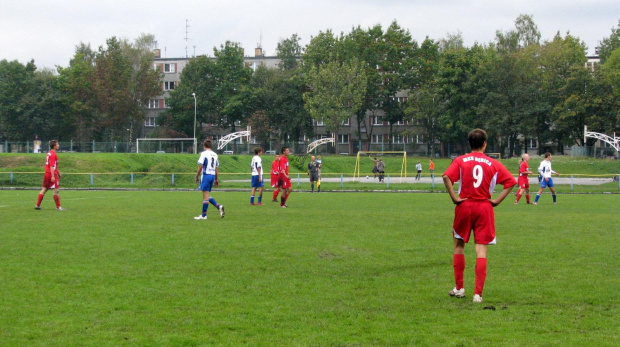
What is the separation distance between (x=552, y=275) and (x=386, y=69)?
84112 millimetres

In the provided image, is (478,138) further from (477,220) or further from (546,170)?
(546,170)

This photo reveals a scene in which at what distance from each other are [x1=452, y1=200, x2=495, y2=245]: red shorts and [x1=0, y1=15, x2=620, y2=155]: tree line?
71.3 m

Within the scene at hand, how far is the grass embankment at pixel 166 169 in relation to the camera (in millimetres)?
44031

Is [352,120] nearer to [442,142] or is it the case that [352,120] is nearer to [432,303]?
[442,142]

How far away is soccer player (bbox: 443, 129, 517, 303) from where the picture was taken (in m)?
8.09

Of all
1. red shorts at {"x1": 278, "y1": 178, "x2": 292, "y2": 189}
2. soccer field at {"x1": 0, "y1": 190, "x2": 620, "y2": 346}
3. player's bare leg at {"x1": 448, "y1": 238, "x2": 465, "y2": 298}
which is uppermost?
red shorts at {"x1": 278, "y1": 178, "x2": 292, "y2": 189}

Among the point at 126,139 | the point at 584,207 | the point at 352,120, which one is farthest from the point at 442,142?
the point at 584,207

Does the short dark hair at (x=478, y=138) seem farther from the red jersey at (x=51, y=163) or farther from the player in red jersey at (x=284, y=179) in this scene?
the red jersey at (x=51, y=163)

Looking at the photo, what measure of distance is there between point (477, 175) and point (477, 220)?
1.82 ft

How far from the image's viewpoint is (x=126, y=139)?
9819cm

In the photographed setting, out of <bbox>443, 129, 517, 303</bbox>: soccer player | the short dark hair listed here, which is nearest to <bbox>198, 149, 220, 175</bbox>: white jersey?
<bbox>443, 129, 517, 303</bbox>: soccer player

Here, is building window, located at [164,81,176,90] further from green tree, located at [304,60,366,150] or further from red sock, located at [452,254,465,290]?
red sock, located at [452,254,465,290]

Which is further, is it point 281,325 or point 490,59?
point 490,59

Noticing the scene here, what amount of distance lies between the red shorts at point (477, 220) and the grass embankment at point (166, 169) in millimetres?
33699
